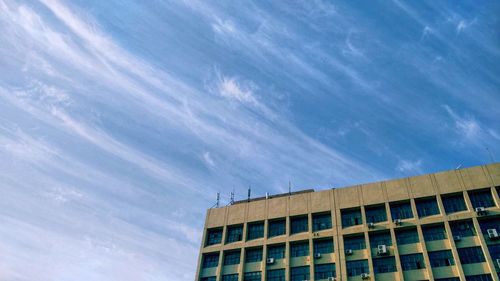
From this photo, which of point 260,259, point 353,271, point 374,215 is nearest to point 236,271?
point 260,259

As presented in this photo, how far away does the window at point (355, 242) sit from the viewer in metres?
42.7

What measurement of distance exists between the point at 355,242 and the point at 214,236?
19710mm

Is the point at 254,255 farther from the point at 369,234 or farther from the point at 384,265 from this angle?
the point at 384,265

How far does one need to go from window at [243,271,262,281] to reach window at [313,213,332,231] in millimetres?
9261

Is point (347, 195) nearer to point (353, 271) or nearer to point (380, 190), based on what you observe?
point (380, 190)

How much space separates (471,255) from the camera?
122 feet

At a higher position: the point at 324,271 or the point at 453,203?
the point at 453,203

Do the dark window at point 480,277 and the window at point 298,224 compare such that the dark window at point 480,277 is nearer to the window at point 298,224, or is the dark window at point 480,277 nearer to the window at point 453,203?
the window at point 453,203

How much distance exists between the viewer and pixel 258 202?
51500mm

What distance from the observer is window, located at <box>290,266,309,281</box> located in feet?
141

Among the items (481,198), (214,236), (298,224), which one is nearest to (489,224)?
(481,198)

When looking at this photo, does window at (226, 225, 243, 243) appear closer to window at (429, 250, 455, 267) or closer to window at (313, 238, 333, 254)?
window at (313, 238, 333, 254)

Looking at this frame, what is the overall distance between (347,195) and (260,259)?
14170 millimetres

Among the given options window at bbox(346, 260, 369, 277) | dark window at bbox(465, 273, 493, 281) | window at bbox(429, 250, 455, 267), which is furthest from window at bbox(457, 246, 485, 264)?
Answer: window at bbox(346, 260, 369, 277)
